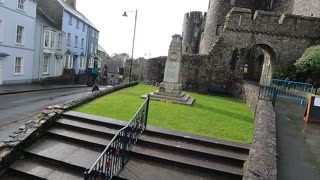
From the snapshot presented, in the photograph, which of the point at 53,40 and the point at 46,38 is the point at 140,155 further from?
the point at 53,40

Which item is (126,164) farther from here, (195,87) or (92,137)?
(195,87)

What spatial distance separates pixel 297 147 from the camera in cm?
717

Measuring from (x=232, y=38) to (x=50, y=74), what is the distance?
71.8ft

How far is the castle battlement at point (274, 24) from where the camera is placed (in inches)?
834

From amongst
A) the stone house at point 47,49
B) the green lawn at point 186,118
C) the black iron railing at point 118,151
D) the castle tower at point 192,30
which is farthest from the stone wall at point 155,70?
the castle tower at point 192,30

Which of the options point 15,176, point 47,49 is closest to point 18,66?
point 47,49

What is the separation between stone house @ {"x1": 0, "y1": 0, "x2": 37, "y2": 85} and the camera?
23.4 metres

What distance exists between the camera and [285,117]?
1041 centimetres

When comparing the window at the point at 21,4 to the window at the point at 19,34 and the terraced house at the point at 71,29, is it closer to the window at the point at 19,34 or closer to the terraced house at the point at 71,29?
the window at the point at 19,34

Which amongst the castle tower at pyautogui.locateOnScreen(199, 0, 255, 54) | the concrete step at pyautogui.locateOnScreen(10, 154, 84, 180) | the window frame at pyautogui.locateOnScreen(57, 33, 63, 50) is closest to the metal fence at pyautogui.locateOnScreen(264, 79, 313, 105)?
the concrete step at pyautogui.locateOnScreen(10, 154, 84, 180)

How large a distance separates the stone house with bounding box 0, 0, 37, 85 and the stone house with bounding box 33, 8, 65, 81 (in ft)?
3.83

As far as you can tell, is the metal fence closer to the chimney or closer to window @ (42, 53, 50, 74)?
window @ (42, 53, 50, 74)

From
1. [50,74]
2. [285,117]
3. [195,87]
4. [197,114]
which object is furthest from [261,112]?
[50,74]

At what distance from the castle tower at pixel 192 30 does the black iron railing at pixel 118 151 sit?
3850cm
